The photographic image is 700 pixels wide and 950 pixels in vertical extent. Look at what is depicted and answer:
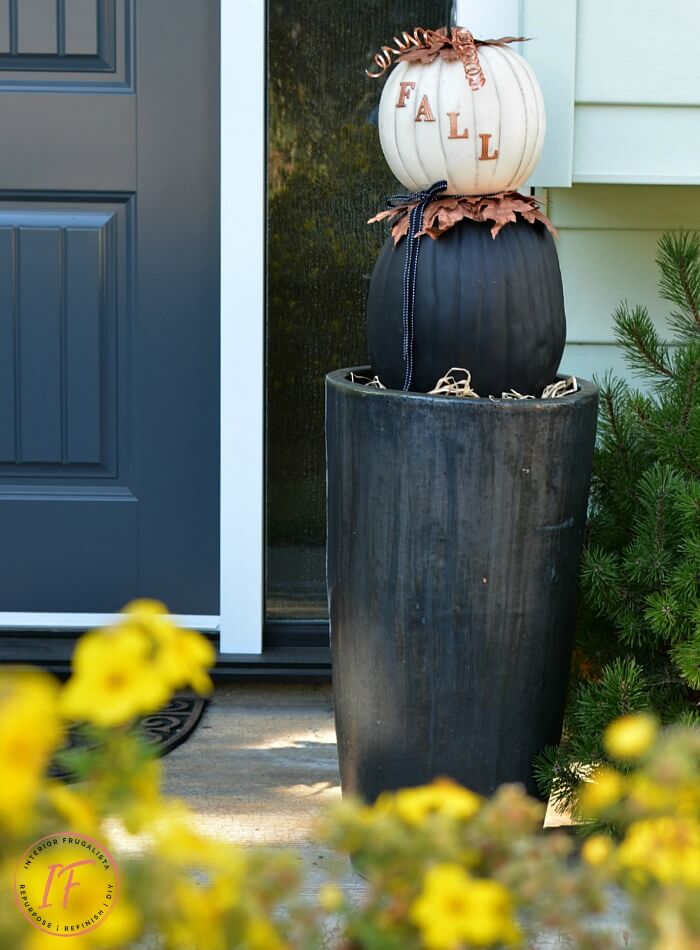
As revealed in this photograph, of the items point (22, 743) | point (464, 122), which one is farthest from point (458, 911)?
point (464, 122)

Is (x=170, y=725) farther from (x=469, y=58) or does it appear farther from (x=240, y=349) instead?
(x=469, y=58)

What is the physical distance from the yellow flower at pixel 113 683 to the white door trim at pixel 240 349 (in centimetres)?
194

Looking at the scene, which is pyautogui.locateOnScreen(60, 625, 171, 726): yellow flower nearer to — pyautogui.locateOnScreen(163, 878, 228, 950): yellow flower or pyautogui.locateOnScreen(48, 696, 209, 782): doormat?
pyautogui.locateOnScreen(163, 878, 228, 950): yellow flower

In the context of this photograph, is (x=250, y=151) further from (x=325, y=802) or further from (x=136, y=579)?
(x=325, y=802)

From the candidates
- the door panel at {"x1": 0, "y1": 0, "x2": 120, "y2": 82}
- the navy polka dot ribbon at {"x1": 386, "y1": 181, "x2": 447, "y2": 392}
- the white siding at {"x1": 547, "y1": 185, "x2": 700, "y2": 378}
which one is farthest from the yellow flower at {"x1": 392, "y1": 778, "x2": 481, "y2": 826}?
the door panel at {"x1": 0, "y1": 0, "x2": 120, "y2": 82}

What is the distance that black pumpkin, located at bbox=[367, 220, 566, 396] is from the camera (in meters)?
1.65

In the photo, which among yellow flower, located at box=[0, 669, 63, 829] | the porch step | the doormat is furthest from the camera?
the porch step

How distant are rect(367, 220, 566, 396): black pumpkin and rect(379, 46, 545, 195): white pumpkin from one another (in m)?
0.09

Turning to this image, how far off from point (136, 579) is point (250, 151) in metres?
0.95

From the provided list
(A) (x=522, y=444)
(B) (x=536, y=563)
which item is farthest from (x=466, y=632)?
(A) (x=522, y=444)

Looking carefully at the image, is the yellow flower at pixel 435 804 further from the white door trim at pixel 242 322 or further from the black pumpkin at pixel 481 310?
the white door trim at pixel 242 322

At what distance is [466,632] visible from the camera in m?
1.63

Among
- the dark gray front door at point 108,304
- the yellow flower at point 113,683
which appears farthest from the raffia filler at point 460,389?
the yellow flower at point 113,683

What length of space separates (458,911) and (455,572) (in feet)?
3.61
